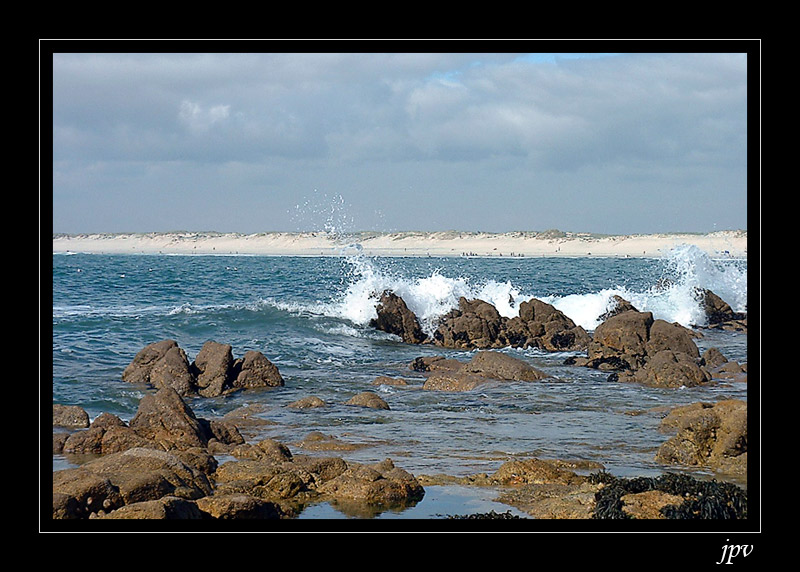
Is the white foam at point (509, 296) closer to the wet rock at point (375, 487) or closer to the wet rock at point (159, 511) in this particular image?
the wet rock at point (375, 487)

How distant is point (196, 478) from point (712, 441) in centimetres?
507

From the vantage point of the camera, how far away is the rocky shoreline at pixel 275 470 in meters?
6.10

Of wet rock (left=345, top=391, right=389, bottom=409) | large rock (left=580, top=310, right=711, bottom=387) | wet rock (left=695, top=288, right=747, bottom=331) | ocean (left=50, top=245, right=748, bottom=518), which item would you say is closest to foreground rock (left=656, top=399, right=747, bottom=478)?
ocean (left=50, top=245, right=748, bottom=518)

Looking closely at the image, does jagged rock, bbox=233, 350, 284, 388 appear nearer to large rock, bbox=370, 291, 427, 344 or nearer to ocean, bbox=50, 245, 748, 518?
ocean, bbox=50, 245, 748, 518

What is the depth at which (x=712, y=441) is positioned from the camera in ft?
27.1

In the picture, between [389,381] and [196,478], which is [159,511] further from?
[389,381]

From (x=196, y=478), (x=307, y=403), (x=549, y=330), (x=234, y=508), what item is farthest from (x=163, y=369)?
(x=549, y=330)

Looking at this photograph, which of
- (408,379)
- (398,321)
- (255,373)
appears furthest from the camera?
(398,321)

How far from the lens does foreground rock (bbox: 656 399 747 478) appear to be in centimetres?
800

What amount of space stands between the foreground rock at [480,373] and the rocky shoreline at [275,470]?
6 centimetres

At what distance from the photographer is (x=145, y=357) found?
14.2 m
